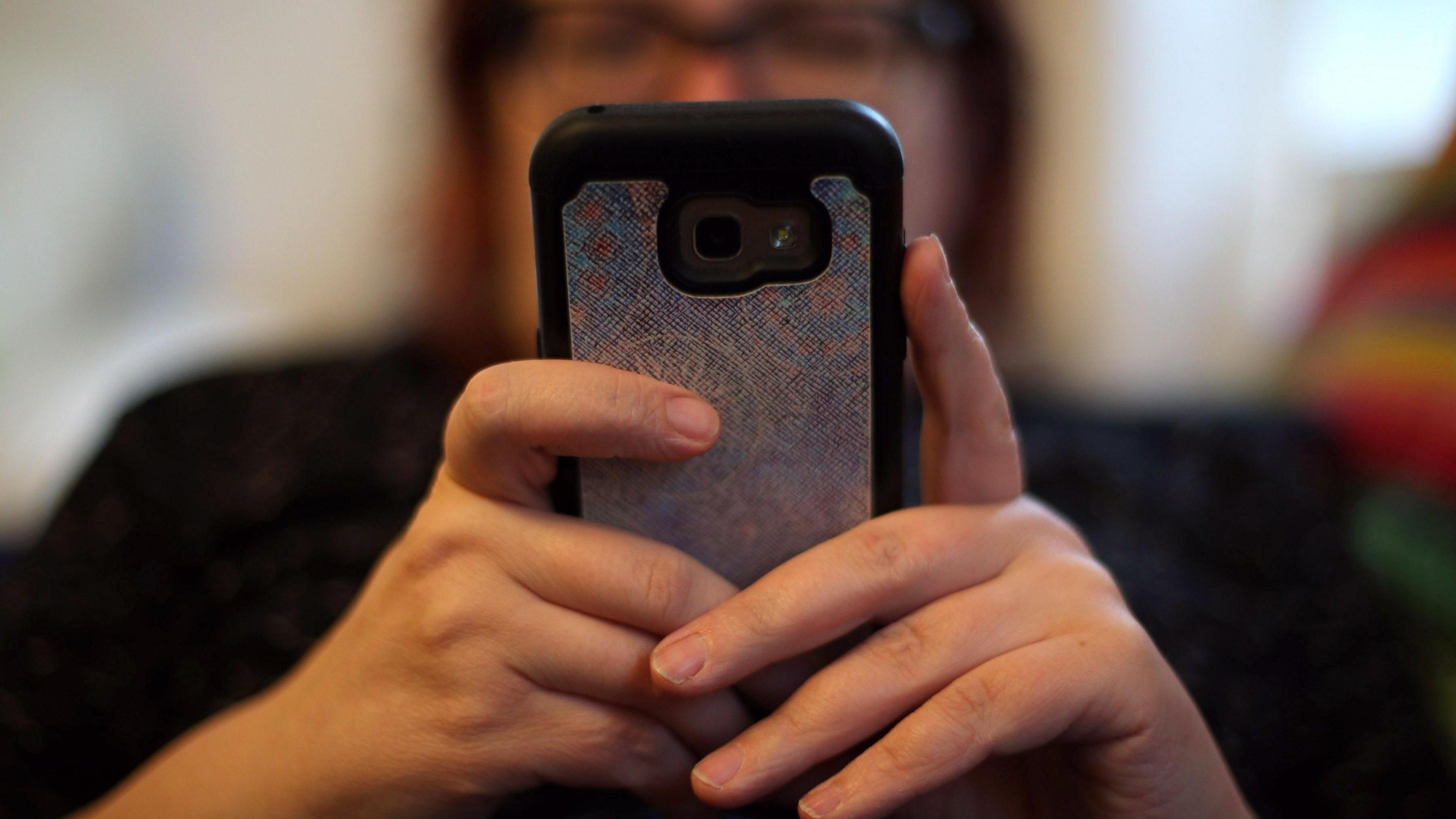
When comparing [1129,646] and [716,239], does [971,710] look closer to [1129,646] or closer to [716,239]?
[1129,646]

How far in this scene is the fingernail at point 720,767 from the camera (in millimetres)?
353

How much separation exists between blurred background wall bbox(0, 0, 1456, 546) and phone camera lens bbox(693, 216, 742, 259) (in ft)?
3.06

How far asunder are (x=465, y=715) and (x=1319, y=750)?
708 millimetres

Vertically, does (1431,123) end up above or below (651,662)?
above

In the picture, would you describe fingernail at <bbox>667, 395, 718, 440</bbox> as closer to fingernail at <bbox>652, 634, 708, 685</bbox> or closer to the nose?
fingernail at <bbox>652, 634, 708, 685</bbox>

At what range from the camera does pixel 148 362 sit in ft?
4.03

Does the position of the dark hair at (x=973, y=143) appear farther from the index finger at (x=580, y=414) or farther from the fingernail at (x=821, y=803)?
the fingernail at (x=821, y=803)

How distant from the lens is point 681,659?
13.8 inches

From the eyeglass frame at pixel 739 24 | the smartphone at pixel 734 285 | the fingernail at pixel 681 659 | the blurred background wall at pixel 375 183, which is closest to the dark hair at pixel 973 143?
the eyeglass frame at pixel 739 24

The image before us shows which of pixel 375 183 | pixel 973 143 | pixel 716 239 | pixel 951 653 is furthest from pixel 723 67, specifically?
pixel 375 183

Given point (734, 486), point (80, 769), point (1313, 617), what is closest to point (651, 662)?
point (734, 486)

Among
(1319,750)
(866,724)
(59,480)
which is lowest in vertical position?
(1319,750)

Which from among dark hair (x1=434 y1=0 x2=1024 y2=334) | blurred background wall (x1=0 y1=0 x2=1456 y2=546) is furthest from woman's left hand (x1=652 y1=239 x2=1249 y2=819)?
blurred background wall (x1=0 y1=0 x2=1456 y2=546)

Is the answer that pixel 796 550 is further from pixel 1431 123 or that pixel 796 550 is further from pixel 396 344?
pixel 1431 123
